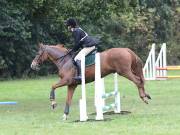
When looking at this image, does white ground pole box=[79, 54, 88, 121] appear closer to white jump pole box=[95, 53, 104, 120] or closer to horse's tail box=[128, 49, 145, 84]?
white jump pole box=[95, 53, 104, 120]

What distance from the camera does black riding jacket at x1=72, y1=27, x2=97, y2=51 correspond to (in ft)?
52.9

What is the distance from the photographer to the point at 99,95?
1535 centimetres

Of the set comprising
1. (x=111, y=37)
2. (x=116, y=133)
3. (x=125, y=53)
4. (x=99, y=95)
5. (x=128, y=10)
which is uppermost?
(x=111, y=37)

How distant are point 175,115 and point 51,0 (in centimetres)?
859

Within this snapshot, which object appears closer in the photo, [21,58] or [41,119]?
[41,119]

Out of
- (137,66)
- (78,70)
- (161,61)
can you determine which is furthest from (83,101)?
(161,61)

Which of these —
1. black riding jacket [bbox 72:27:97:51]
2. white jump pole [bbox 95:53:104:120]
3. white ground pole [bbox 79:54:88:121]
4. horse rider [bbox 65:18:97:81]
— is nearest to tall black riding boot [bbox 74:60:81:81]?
horse rider [bbox 65:18:97:81]

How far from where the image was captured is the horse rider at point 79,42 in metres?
16.1

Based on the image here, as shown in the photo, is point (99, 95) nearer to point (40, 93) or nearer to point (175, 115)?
point (175, 115)

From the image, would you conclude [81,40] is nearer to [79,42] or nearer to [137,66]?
[79,42]

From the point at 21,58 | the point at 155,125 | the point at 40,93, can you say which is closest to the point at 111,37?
the point at 21,58

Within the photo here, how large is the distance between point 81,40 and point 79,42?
8 cm

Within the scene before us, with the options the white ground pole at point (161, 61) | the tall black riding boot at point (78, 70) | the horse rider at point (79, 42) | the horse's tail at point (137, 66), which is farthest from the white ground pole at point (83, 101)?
the white ground pole at point (161, 61)

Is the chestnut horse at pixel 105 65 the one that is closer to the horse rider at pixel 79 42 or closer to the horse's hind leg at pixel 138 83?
the horse's hind leg at pixel 138 83
